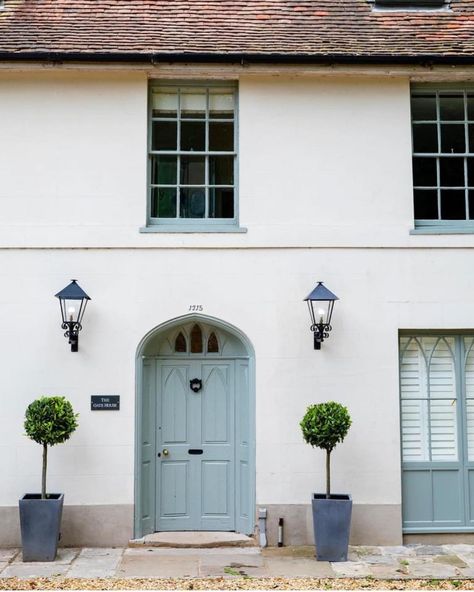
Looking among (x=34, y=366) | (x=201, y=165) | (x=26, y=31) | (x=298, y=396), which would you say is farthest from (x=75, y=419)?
(x=26, y=31)

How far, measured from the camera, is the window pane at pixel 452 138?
10.2 m

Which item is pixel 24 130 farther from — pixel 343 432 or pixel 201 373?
pixel 343 432

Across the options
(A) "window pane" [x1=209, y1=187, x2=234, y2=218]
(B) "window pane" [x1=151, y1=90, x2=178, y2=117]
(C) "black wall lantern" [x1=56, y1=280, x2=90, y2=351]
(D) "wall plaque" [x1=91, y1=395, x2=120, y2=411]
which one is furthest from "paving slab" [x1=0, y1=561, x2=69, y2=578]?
(B) "window pane" [x1=151, y1=90, x2=178, y2=117]

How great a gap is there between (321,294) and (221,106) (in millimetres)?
3067

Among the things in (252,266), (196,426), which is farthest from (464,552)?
(252,266)

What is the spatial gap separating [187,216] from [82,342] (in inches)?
89.5

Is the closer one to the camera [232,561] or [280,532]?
[232,561]

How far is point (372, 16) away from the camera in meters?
11.0

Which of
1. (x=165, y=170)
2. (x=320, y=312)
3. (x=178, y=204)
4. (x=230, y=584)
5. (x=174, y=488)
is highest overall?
(x=165, y=170)

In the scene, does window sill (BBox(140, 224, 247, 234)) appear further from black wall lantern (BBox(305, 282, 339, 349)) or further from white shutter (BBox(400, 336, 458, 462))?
white shutter (BBox(400, 336, 458, 462))

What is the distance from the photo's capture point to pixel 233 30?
10414 mm

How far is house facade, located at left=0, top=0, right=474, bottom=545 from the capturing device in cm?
956

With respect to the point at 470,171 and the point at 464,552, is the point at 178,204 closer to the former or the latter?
the point at 470,171

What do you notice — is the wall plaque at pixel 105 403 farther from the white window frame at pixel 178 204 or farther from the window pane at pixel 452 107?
the window pane at pixel 452 107
